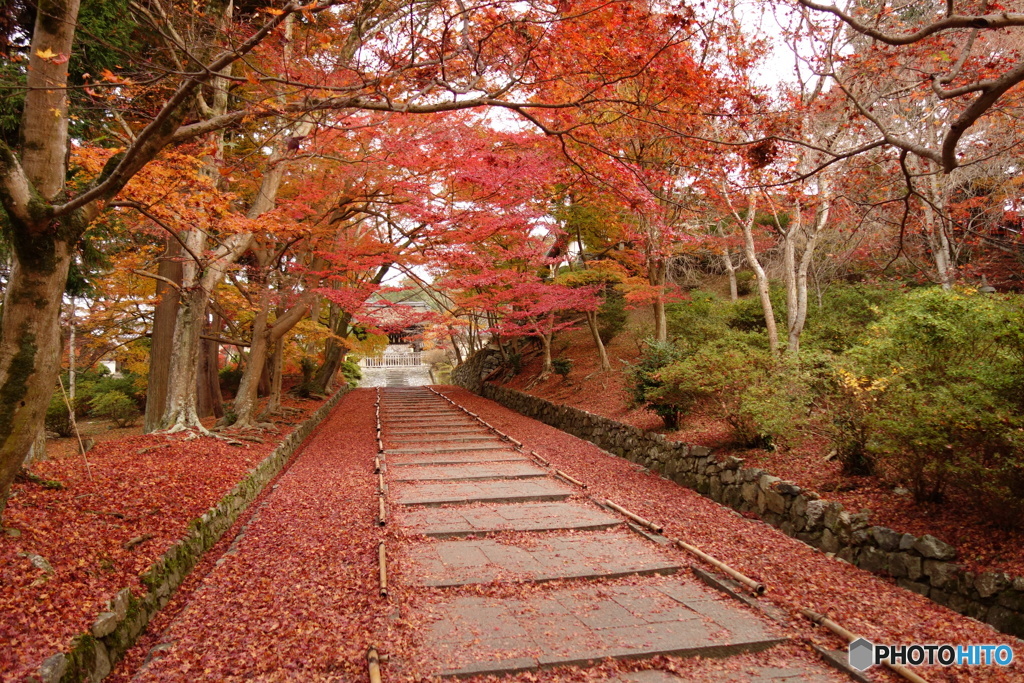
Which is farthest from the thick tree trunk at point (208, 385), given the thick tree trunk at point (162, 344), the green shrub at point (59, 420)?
the thick tree trunk at point (162, 344)

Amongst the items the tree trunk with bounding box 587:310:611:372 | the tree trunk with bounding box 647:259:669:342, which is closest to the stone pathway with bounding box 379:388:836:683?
the tree trunk with bounding box 647:259:669:342

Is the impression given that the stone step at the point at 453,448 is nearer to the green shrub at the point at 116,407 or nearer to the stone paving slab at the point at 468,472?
the stone paving slab at the point at 468,472

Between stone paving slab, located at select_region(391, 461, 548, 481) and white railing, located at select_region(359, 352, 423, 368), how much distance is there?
3264cm

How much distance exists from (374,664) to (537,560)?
2.20 meters

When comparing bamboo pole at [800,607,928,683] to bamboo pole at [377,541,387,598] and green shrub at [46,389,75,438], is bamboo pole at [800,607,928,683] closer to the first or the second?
bamboo pole at [377,541,387,598]

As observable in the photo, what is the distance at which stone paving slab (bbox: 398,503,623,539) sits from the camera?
6.43m

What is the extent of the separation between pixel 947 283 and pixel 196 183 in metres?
12.5

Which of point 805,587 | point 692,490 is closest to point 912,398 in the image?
point 805,587

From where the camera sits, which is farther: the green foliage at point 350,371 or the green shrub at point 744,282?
the green foliage at point 350,371

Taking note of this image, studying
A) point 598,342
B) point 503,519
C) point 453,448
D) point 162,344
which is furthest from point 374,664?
point 598,342

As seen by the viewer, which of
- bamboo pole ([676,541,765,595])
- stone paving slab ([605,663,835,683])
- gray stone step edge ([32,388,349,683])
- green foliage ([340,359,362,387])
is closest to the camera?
gray stone step edge ([32,388,349,683])

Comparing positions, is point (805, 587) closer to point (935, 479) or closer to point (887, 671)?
point (887, 671)

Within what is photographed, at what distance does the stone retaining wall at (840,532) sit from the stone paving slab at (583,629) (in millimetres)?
1642

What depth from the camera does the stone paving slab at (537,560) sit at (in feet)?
16.7
